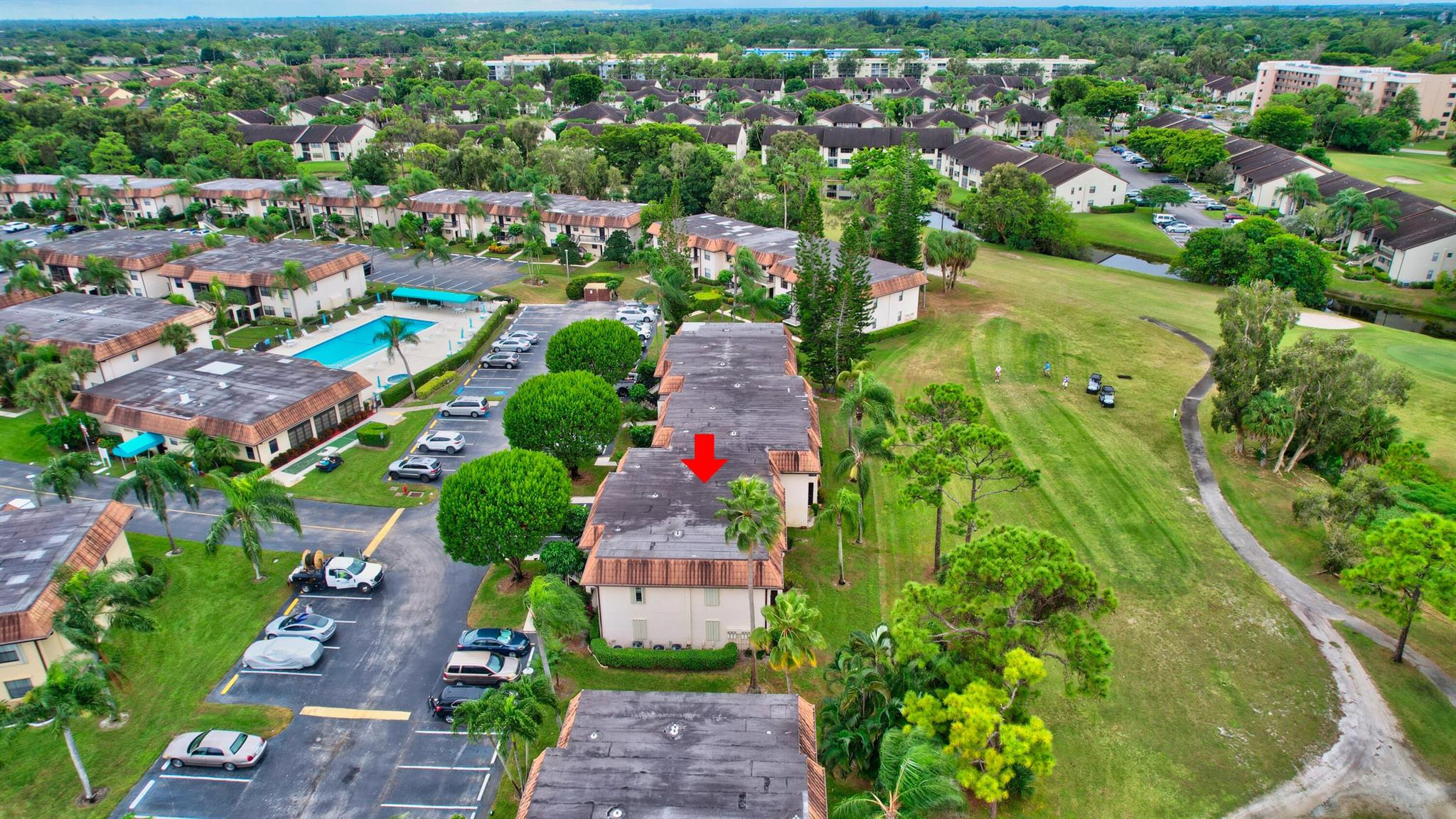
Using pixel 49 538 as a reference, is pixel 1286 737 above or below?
below

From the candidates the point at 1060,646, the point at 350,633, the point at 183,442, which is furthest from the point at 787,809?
the point at 183,442

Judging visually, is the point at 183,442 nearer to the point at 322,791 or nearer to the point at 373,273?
the point at 322,791

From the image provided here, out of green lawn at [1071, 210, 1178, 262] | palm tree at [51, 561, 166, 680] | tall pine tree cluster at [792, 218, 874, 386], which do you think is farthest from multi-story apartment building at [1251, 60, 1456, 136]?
palm tree at [51, 561, 166, 680]

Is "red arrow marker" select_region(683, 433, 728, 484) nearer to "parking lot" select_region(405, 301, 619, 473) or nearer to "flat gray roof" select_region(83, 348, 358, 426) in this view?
"parking lot" select_region(405, 301, 619, 473)

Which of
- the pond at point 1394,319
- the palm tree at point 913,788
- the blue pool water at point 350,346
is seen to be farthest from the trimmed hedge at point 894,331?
the palm tree at point 913,788

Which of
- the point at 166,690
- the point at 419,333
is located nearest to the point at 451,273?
the point at 419,333

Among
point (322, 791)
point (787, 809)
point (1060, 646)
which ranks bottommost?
point (322, 791)

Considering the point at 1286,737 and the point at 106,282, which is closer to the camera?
the point at 1286,737
